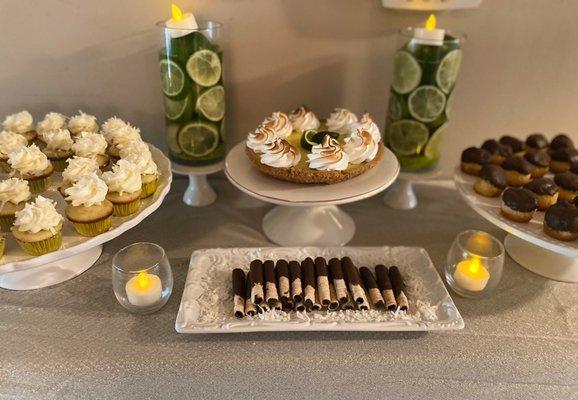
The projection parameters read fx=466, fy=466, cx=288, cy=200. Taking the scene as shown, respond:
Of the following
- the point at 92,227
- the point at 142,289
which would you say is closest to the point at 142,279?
the point at 142,289

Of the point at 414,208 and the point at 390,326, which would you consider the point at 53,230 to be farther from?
the point at 414,208

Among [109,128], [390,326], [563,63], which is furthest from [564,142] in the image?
[109,128]

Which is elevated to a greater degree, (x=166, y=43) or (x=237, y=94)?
(x=166, y=43)

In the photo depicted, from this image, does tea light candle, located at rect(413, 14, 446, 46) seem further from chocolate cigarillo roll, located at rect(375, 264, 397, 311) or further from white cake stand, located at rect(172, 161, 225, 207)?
white cake stand, located at rect(172, 161, 225, 207)

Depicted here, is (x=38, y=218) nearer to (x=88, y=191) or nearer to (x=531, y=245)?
(x=88, y=191)

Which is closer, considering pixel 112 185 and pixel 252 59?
pixel 112 185

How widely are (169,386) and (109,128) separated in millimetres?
695

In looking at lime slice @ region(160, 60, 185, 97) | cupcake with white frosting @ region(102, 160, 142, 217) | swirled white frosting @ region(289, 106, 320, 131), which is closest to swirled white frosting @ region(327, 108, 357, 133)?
swirled white frosting @ region(289, 106, 320, 131)

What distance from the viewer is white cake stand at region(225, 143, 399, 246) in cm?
104

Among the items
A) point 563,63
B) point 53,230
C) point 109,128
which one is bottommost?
point 53,230

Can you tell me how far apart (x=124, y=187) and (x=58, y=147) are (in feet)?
0.98

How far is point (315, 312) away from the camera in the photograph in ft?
3.12

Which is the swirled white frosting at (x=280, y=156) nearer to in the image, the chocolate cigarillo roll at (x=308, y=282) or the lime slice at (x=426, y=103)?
the chocolate cigarillo roll at (x=308, y=282)

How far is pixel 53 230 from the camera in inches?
36.4
